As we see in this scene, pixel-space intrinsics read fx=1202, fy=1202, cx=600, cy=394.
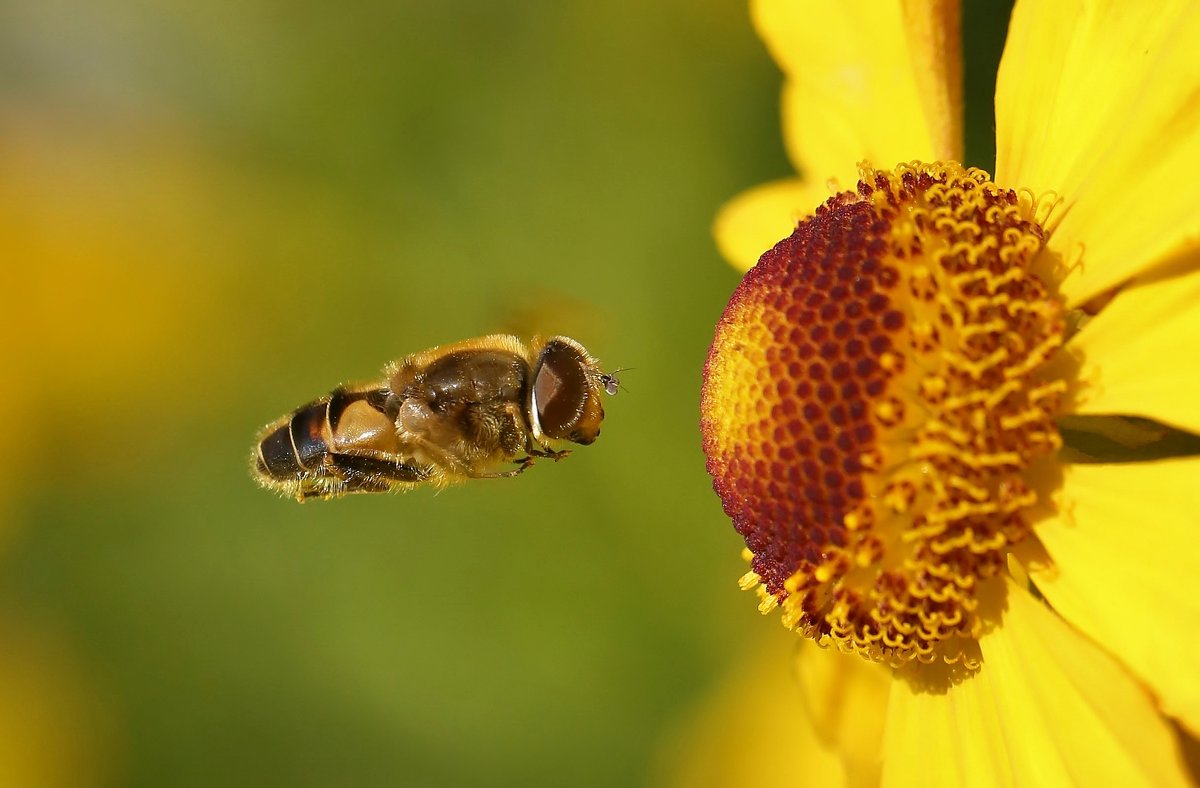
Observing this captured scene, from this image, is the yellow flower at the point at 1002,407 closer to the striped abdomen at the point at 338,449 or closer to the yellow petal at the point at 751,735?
the striped abdomen at the point at 338,449

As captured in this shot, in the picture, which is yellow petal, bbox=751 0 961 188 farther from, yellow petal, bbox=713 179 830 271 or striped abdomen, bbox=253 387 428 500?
striped abdomen, bbox=253 387 428 500

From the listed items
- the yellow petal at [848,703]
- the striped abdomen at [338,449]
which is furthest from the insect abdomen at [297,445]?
the yellow petal at [848,703]

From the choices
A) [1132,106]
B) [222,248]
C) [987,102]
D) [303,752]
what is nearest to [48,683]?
[303,752]

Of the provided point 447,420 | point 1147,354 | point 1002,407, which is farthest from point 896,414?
point 447,420

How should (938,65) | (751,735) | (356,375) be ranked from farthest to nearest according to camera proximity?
(356,375)
(751,735)
(938,65)

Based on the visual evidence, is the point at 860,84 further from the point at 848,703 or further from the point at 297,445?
the point at 297,445

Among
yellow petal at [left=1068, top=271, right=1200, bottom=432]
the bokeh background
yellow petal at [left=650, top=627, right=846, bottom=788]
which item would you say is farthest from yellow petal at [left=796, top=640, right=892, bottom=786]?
the bokeh background
